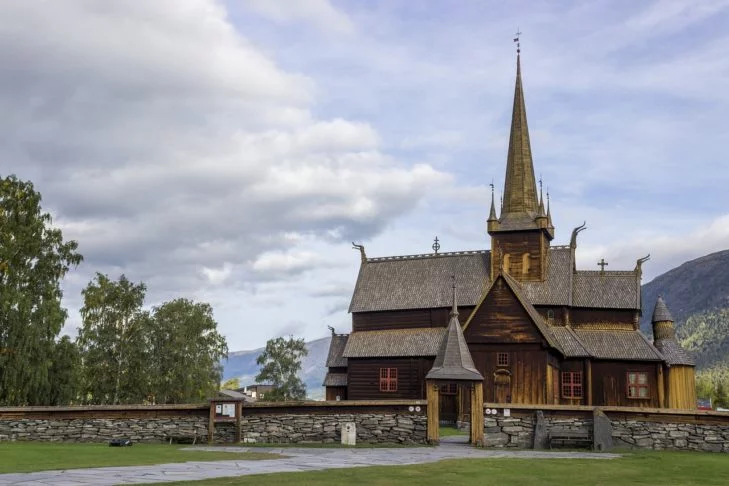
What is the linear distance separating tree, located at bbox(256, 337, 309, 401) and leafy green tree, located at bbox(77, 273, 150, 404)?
2275 centimetres

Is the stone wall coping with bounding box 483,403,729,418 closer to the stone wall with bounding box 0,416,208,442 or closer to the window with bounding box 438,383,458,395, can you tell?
the stone wall with bounding box 0,416,208,442

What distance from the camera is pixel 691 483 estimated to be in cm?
1895

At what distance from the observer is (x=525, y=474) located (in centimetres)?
2062

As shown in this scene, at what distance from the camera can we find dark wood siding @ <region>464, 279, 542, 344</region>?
4641cm

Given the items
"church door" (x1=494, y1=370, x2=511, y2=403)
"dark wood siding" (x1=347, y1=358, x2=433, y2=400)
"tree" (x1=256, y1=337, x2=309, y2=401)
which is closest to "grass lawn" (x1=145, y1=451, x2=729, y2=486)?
"church door" (x1=494, y1=370, x2=511, y2=403)

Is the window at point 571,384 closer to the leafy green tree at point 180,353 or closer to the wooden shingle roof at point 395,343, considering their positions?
the wooden shingle roof at point 395,343

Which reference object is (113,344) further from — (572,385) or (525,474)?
(525,474)

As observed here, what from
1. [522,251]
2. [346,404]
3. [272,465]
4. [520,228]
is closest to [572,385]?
[522,251]

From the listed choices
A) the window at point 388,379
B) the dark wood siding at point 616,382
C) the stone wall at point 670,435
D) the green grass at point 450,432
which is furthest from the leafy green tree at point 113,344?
the stone wall at point 670,435

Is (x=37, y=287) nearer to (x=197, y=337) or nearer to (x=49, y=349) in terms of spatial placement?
(x=49, y=349)

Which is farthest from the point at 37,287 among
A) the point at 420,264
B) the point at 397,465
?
the point at 397,465

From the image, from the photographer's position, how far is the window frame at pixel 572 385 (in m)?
50.5

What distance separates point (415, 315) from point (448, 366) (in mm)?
21751

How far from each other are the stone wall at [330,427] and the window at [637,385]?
23.7m
